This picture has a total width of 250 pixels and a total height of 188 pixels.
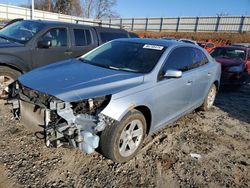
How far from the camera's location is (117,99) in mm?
3027

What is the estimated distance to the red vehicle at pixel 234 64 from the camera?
793 cm

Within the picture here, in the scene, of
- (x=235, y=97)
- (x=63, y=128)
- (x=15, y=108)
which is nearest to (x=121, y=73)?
(x=63, y=128)

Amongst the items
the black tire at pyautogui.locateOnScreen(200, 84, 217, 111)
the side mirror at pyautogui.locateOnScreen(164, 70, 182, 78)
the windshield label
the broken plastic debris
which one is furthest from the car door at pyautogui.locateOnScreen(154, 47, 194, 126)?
the black tire at pyautogui.locateOnScreen(200, 84, 217, 111)

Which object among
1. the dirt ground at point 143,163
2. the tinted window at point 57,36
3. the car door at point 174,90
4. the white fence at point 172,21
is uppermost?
the white fence at point 172,21

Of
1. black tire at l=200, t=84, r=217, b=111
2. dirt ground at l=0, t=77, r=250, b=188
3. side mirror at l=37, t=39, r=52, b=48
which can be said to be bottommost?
dirt ground at l=0, t=77, r=250, b=188

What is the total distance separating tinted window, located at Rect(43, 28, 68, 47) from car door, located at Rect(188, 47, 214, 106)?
3.17 meters

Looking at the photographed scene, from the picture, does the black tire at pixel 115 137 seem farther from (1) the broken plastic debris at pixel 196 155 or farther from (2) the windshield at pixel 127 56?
(1) the broken plastic debris at pixel 196 155

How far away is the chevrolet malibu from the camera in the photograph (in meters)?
2.88

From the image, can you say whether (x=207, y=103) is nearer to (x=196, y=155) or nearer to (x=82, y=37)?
(x=196, y=155)

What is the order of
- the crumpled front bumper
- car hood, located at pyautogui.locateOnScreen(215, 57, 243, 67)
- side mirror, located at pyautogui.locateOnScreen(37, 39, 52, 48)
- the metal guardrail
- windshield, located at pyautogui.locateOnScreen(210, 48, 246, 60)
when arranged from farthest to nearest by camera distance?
the metal guardrail < windshield, located at pyautogui.locateOnScreen(210, 48, 246, 60) < car hood, located at pyautogui.locateOnScreen(215, 57, 243, 67) < side mirror, located at pyautogui.locateOnScreen(37, 39, 52, 48) < the crumpled front bumper

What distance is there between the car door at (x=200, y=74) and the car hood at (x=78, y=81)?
171 cm

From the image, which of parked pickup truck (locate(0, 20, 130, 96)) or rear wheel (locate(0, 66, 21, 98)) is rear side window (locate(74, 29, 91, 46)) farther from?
rear wheel (locate(0, 66, 21, 98))

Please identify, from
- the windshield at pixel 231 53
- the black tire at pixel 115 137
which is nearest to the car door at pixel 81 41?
the black tire at pixel 115 137

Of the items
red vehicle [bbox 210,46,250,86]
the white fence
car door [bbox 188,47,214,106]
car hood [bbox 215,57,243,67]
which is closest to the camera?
car door [bbox 188,47,214,106]
